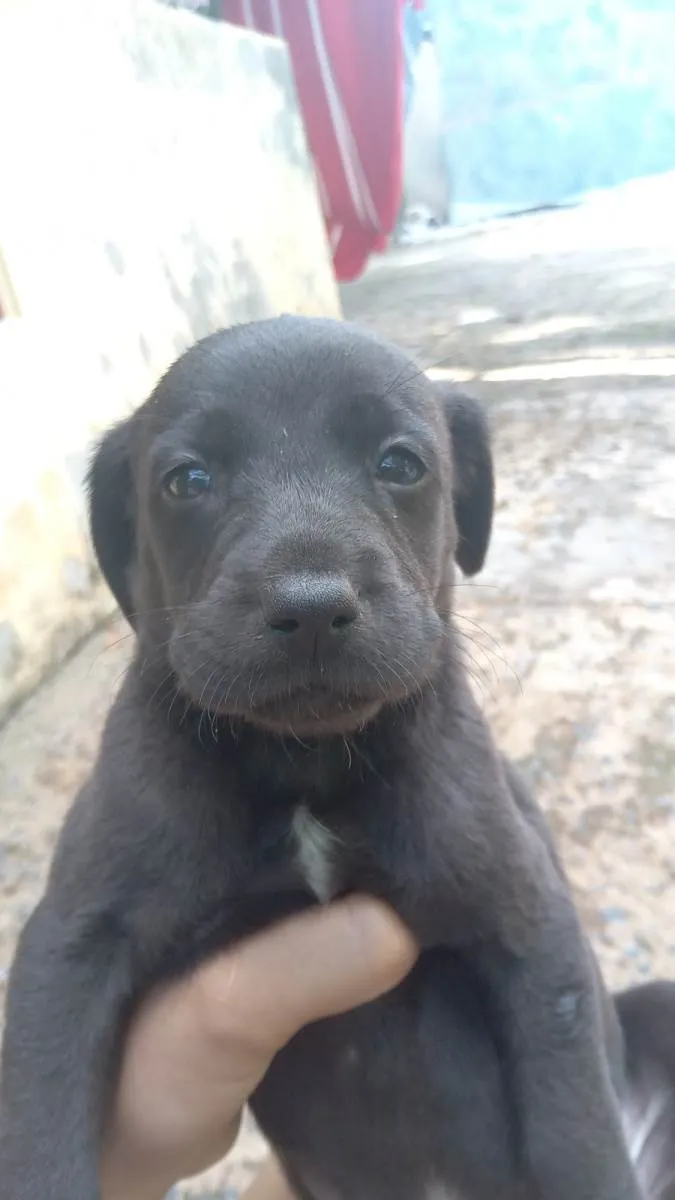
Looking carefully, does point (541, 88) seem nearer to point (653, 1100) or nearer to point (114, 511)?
point (114, 511)

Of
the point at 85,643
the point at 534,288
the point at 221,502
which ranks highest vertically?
the point at 221,502

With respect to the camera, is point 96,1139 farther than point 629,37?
No

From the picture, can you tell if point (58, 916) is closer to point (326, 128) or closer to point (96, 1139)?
point (96, 1139)

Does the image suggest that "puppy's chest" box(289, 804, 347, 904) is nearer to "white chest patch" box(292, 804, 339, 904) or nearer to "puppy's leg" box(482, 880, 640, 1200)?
"white chest patch" box(292, 804, 339, 904)

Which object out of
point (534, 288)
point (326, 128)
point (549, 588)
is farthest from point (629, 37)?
point (549, 588)

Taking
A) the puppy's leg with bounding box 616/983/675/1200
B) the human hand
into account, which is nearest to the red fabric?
the puppy's leg with bounding box 616/983/675/1200

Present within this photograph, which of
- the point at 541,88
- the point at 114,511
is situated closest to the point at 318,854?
the point at 114,511
